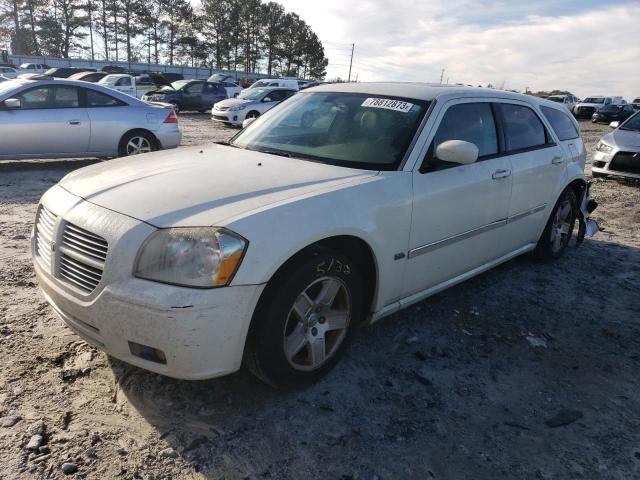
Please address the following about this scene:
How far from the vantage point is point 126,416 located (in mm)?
2549

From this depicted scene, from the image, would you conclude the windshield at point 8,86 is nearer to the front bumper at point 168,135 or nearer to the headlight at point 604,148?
the front bumper at point 168,135

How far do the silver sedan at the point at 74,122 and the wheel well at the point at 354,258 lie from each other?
7.03m

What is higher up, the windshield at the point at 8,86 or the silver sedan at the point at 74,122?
the windshield at the point at 8,86

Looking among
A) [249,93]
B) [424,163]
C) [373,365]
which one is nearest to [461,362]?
[373,365]

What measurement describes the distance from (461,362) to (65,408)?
2302mm

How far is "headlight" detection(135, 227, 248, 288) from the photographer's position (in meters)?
2.26

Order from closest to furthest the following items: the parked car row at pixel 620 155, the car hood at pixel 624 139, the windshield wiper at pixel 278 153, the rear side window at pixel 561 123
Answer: the windshield wiper at pixel 278 153
the rear side window at pixel 561 123
the parked car row at pixel 620 155
the car hood at pixel 624 139

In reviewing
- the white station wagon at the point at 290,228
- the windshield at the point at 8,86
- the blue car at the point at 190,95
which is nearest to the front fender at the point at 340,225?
the white station wagon at the point at 290,228

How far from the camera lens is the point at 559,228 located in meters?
5.19

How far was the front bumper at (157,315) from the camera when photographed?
7.33 feet

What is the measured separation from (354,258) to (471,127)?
5.17ft

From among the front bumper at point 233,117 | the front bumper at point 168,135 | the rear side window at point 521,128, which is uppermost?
the rear side window at point 521,128

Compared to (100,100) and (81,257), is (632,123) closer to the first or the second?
(100,100)

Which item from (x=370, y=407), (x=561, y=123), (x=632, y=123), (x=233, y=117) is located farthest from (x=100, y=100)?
(x=632, y=123)
